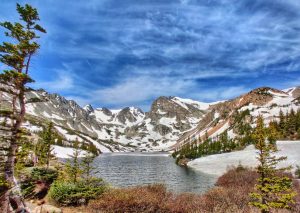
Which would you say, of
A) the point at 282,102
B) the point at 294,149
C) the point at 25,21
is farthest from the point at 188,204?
the point at 282,102

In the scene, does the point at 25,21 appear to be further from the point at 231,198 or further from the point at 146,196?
the point at 231,198

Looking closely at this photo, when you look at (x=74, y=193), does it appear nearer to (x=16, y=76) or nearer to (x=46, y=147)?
(x=16, y=76)

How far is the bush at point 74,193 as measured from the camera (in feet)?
77.2

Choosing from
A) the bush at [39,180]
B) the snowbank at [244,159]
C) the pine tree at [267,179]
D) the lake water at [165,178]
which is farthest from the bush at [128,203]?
the snowbank at [244,159]

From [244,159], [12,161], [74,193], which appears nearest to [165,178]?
[244,159]

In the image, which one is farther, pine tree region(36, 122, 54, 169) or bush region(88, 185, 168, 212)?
pine tree region(36, 122, 54, 169)

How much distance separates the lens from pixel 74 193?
78.8 ft

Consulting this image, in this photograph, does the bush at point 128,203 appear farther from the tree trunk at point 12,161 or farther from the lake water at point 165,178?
the lake water at point 165,178

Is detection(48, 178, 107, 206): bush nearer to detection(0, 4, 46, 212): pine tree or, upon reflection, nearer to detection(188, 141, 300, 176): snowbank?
detection(0, 4, 46, 212): pine tree

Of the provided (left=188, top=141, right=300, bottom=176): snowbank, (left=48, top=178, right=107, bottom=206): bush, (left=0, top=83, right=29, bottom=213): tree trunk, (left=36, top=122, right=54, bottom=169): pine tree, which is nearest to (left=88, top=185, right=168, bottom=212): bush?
(left=48, top=178, right=107, bottom=206): bush

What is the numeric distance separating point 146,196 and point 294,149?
200ft

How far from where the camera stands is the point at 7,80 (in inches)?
578

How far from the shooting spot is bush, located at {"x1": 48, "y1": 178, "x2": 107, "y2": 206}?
2353 cm

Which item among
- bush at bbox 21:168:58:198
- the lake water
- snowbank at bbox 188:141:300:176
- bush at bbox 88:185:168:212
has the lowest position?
the lake water
